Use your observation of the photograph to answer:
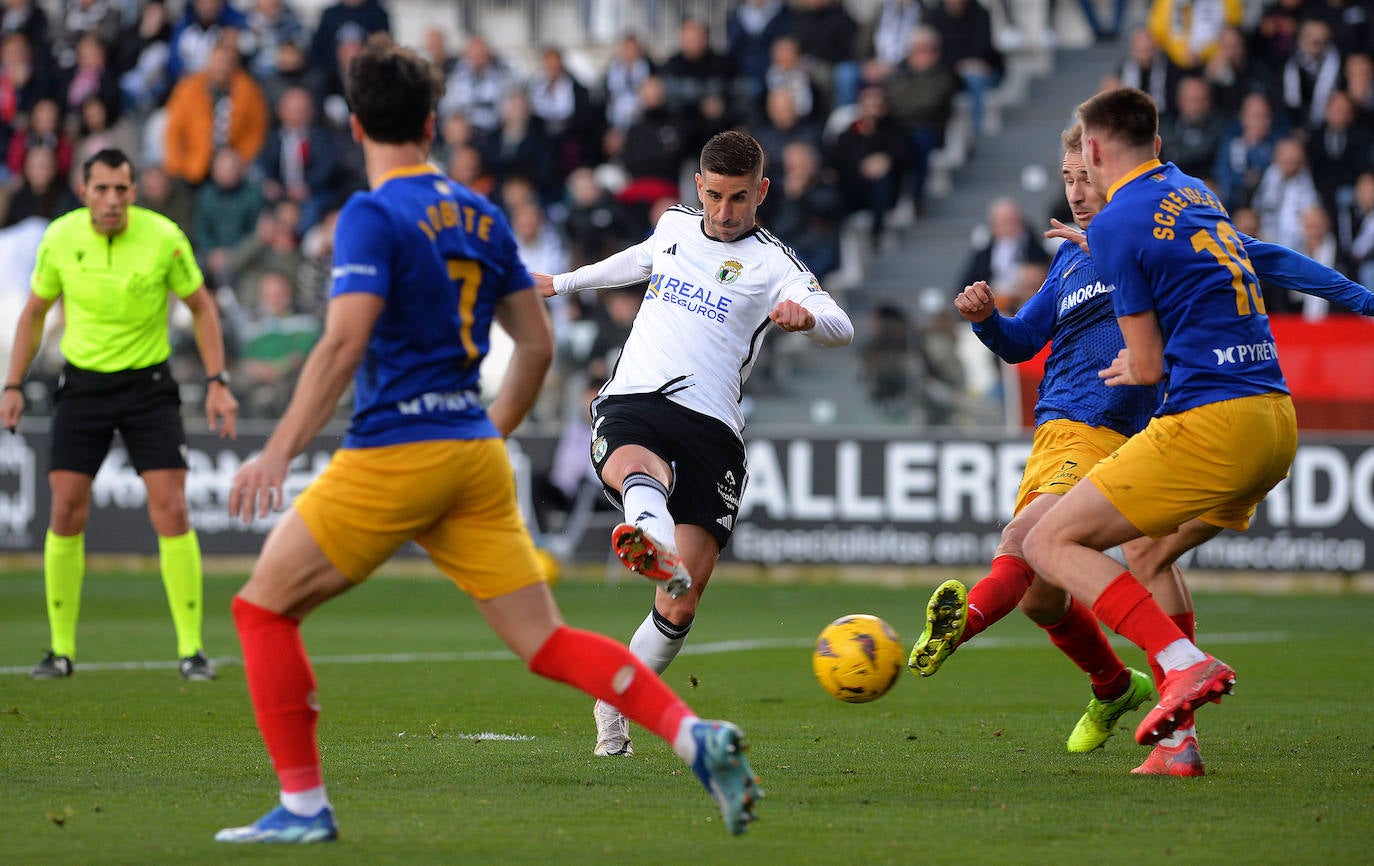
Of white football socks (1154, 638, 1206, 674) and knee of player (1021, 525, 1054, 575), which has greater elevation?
knee of player (1021, 525, 1054, 575)

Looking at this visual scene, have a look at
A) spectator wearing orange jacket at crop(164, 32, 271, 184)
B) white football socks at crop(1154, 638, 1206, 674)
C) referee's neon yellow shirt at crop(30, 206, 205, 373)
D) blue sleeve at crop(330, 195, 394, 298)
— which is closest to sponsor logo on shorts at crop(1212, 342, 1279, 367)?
white football socks at crop(1154, 638, 1206, 674)

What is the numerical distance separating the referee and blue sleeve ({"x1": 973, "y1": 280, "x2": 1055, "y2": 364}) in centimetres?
478

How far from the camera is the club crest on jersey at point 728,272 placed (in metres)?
7.63

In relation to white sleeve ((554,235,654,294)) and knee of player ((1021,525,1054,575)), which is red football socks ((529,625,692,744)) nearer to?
knee of player ((1021,525,1054,575))

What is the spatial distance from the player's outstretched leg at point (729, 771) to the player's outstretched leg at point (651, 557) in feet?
4.74

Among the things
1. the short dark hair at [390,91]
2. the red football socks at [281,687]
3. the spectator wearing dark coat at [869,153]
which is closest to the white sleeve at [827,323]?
the short dark hair at [390,91]

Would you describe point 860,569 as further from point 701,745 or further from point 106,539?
point 701,745

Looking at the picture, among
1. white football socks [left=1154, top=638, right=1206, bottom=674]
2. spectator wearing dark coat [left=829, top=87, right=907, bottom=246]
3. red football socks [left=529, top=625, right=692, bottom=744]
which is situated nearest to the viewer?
red football socks [left=529, top=625, right=692, bottom=744]

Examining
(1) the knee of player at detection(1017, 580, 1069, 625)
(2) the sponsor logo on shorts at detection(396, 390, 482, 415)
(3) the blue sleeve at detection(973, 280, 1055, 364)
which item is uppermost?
(2) the sponsor logo on shorts at detection(396, 390, 482, 415)

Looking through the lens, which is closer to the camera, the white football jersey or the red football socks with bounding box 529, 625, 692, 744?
the red football socks with bounding box 529, 625, 692, 744

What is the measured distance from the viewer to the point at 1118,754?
7.59 meters

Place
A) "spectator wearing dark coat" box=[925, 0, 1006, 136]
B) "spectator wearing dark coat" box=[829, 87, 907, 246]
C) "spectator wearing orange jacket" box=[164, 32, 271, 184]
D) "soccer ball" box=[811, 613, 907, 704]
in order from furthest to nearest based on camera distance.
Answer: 1. "spectator wearing orange jacket" box=[164, 32, 271, 184]
2. "spectator wearing dark coat" box=[925, 0, 1006, 136]
3. "spectator wearing dark coat" box=[829, 87, 907, 246]
4. "soccer ball" box=[811, 613, 907, 704]

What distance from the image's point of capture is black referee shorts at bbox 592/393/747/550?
24.5 feet

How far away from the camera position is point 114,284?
10.2 meters
